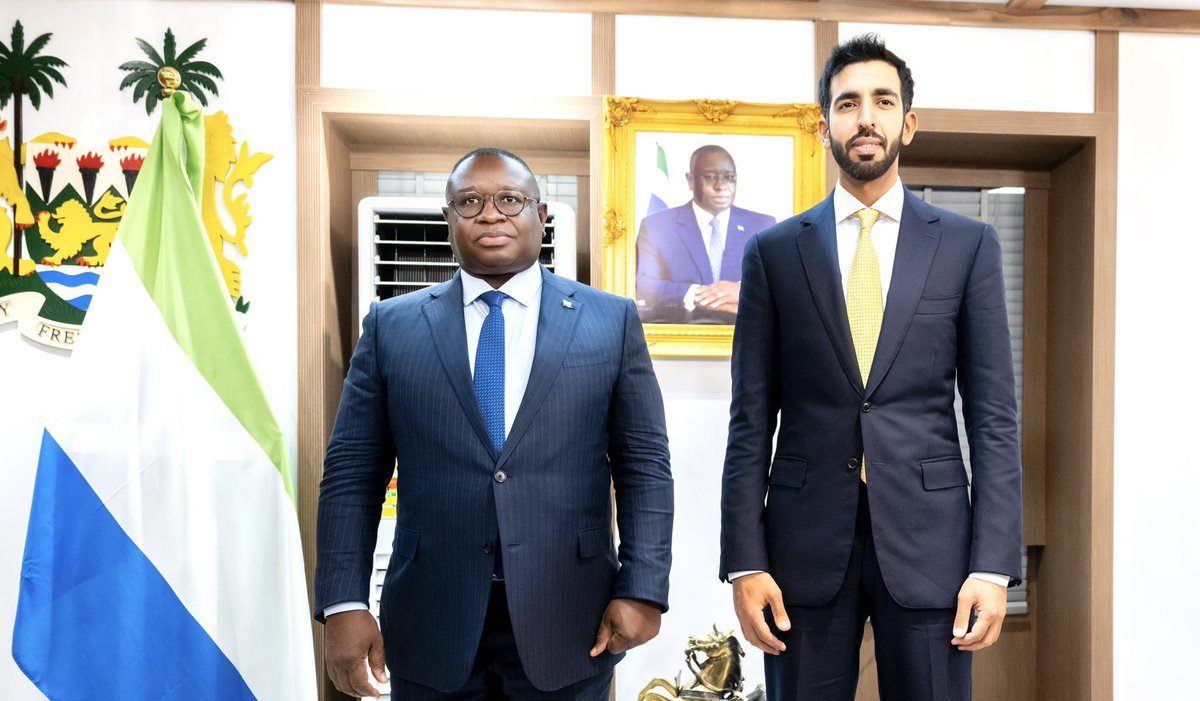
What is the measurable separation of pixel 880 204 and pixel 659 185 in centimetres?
138

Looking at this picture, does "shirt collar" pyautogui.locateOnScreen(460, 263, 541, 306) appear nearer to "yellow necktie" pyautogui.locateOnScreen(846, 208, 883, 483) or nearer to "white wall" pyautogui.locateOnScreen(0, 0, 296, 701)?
"yellow necktie" pyautogui.locateOnScreen(846, 208, 883, 483)

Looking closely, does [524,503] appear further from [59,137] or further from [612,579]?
[59,137]

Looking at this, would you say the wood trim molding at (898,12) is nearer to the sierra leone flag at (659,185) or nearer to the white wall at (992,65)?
the white wall at (992,65)

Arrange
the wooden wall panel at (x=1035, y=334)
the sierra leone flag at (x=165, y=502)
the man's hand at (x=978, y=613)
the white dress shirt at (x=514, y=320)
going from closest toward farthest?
the man's hand at (x=978, y=613) < the white dress shirt at (x=514, y=320) < the sierra leone flag at (x=165, y=502) < the wooden wall panel at (x=1035, y=334)

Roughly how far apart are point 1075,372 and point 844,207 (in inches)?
76.5

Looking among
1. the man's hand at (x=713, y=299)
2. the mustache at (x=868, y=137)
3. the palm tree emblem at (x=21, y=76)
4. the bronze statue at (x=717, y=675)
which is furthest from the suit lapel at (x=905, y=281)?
the palm tree emblem at (x=21, y=76)

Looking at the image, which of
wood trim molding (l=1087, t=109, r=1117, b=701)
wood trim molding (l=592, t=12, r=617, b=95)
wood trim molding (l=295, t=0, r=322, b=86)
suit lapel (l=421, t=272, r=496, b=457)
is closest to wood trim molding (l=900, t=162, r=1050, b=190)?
wood trim molding (l=1087, t=109, r=1117, b=701)

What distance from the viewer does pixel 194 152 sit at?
234 cm

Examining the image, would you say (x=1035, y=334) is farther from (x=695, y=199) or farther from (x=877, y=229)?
(x=877, y=229)

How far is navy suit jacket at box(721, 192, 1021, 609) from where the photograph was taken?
1546 mm

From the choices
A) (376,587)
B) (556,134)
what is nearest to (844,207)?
(556,134)

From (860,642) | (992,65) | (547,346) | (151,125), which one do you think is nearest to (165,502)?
(547,346)

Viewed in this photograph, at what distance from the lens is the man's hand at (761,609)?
1585 mm

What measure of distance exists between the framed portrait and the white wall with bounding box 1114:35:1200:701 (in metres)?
1.12
